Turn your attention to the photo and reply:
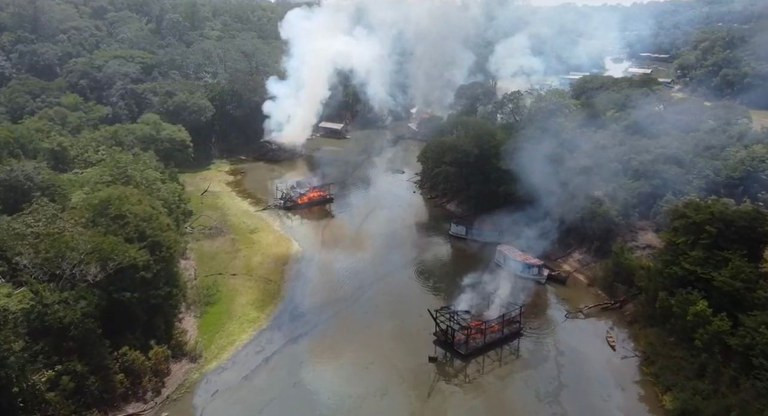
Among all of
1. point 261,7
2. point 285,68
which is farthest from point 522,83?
point 261,7

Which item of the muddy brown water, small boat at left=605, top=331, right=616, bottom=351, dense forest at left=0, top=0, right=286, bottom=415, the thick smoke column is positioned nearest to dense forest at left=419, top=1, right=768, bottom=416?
small boat at left=605, top=331, right=616, bottom=351

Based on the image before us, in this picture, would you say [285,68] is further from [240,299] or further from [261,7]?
[240,299]

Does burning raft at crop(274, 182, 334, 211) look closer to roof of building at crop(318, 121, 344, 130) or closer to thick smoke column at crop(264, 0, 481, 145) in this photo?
thick smoke column at crop(264, 0, 481, 145)

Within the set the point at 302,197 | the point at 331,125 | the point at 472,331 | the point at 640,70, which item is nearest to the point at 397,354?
the point at 472,331

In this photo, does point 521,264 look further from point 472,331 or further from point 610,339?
point 472,331

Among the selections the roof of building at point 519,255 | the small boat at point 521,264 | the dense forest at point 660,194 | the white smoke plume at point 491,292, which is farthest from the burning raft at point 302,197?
the small boat at point 521,264

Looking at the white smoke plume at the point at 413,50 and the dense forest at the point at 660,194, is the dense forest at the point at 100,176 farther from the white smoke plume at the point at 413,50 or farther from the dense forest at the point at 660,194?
the dense forest at the point at 660,194
